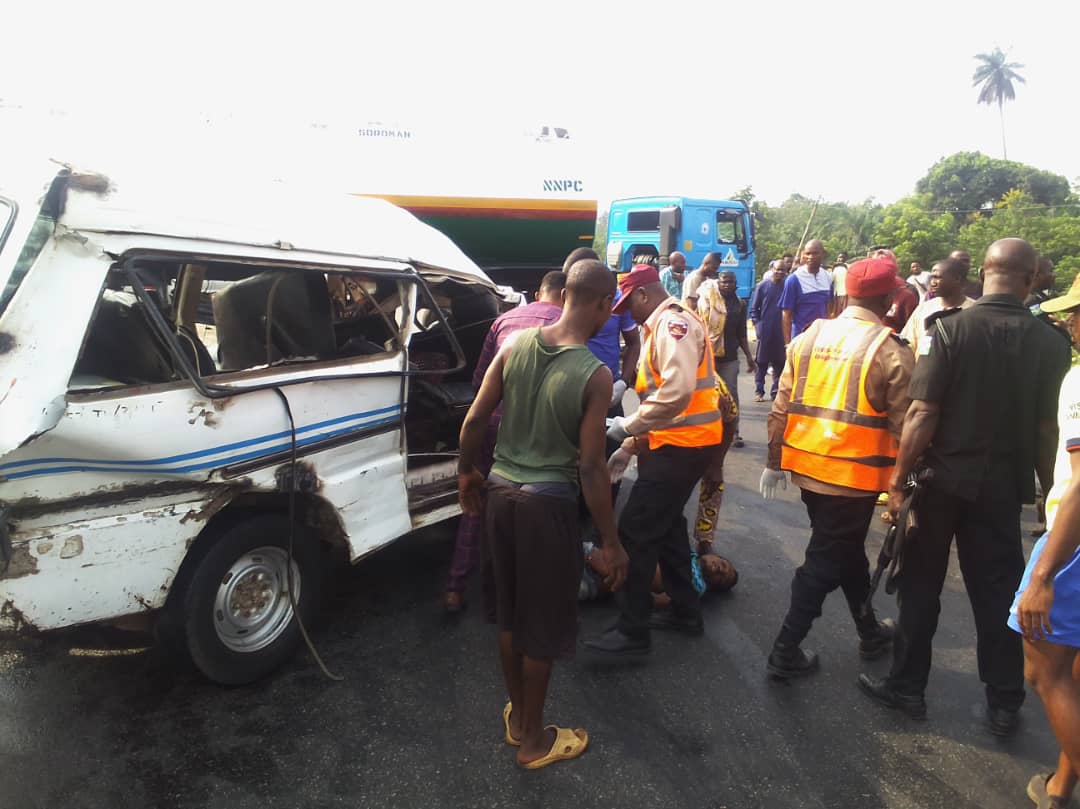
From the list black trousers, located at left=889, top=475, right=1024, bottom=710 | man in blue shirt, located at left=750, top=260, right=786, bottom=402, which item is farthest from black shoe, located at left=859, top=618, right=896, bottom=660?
man in blue shirt, located at left=750, top=260, right=786, bottom=402

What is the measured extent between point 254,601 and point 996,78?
80411mm

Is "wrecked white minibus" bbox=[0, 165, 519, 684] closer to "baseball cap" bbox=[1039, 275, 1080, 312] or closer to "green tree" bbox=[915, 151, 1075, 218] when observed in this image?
"baseball cap" bbox=[1039, 275, 1080, 312]

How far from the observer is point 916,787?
95.7 inches

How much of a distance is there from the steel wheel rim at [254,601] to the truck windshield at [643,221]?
37.8ft

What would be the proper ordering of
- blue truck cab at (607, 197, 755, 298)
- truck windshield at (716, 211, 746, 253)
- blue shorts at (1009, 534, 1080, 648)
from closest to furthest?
blue shorts at (1009, 534, 1080, 648) → blue truck cab at (607, 197, 755, 298) → truck windshield at (716, 211, 746, 253)

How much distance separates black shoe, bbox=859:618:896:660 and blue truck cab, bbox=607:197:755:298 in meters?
9.76

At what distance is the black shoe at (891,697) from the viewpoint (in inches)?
110

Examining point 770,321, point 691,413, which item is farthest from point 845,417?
point 770,321

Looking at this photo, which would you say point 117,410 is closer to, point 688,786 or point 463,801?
point 463,801

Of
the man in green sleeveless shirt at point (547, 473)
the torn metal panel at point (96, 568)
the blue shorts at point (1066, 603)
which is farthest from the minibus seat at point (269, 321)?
the blue shorts at point (1066, 603)

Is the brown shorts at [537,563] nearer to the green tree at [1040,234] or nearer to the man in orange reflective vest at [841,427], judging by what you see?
the man in orange reflective vest at [841,427]

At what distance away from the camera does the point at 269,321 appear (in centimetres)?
344

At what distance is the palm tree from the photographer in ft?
207

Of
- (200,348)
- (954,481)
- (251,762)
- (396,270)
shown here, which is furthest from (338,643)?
(954,481)
